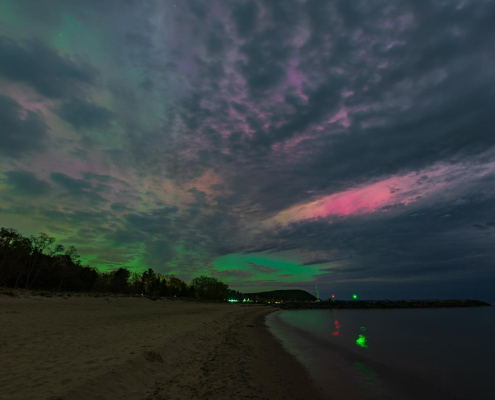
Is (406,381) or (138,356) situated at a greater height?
(138,356)

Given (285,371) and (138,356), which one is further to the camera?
(285,371)

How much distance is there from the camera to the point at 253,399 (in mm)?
8688

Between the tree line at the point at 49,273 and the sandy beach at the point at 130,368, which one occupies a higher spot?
the tree line at the point at 49,273

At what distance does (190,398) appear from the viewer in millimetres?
8172

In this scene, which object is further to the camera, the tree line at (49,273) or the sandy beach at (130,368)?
the tree line at (49,273)

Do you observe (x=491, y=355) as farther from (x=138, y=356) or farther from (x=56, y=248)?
(x=56, y=248)

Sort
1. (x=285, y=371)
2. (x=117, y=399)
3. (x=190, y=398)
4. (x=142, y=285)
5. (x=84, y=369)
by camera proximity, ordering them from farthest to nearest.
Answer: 1. (x=142, y=285)
2. (x=285, y=371)
3. (x=84, y=369)
4. (x=190, y=398)
5. (x=117, y=399)

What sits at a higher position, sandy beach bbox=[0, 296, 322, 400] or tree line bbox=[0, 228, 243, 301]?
tree line bbox=[0, 228, 243, 301]

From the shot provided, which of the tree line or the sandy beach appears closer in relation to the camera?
the sandy beach

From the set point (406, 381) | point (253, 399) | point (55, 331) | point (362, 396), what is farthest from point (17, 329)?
point (406, 381)

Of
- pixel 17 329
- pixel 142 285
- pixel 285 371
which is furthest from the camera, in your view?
pixel 142 285

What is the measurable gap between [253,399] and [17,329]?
15692mm

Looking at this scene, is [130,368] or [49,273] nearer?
[130,368]

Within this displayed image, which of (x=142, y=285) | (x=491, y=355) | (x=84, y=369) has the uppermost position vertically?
(x=142, y=285)
